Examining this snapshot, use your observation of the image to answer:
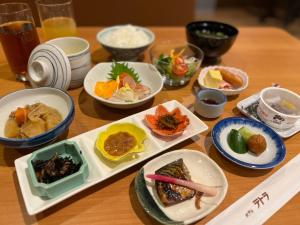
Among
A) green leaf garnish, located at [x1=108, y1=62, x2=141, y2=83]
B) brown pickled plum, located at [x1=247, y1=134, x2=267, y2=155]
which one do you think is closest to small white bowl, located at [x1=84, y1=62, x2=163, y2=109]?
green leaf garnish, located at [x1=108, y1=62, x2=141, y2=83]

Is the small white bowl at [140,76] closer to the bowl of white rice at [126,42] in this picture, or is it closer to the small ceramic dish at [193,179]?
the bowl of white rice at [126,42]

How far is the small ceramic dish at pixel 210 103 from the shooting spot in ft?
3.61

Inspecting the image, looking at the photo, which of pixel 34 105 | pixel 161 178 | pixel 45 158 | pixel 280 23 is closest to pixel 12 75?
pixel 34 105

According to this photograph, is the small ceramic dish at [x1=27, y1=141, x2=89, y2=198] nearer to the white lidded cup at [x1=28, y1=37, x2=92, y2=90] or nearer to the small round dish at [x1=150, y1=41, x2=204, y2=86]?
the white lidded cup at [x1=28, y1=37, x2=92, y2=90]

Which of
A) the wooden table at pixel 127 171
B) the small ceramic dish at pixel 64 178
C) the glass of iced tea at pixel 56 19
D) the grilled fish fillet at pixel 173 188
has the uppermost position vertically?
the glass of iced tea at pixel 56 19

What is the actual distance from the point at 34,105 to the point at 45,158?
11.2 inches

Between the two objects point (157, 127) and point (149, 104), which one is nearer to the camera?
point (157, 127)

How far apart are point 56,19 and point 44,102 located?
0.61 m

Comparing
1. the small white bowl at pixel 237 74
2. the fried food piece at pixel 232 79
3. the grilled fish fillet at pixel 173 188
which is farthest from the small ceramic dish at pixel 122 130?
the fried food piece at pixel 232 79

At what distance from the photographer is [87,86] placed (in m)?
1.18

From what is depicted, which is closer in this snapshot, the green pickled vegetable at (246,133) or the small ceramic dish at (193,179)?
the small ceramic dish at (193,179)

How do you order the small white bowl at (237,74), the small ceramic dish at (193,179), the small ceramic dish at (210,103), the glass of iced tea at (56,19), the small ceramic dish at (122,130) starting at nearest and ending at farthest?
the small ceramic dish at (193,179) < the small ceramic dish at (122,130) < the small ceramic dish at (210,103) < the small white bowl at (237,74) < the glass of iced tea at (56,19)

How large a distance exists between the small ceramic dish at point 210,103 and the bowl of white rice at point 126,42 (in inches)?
19.1

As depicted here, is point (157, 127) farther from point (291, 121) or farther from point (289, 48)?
point (289, 48)
